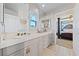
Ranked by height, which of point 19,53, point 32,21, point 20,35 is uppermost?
point 32,21

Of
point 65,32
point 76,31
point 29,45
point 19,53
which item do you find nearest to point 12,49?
point 19,53

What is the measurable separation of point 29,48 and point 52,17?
1.89 ft

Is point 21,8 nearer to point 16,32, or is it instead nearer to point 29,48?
point 16,32

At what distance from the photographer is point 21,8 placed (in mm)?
1494

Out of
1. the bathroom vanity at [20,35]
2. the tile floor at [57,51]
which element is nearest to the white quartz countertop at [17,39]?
the bathroom vanity at [20,35]

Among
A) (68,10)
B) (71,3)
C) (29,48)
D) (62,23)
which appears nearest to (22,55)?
(29,48)

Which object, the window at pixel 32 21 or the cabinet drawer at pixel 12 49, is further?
the window at pixel 32 21

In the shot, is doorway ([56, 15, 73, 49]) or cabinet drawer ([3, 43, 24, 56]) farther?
doorway ([56, 15, 73, 49])

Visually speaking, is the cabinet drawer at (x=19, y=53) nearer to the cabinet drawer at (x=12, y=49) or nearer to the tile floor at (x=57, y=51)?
the cabinet drawer at (x=12, y=49)

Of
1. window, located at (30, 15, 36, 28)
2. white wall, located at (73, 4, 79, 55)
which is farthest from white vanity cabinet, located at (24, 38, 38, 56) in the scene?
white wall, located at (73, 4, 79, 55)

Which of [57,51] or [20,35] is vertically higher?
[20,35]

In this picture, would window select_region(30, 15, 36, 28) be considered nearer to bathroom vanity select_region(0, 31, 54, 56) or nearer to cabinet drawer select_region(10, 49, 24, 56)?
bathroom vanity select_region(0, 31, 54, 56)

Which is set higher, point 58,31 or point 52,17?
point 52,17

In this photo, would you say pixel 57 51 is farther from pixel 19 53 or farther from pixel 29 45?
pixel 19 53
